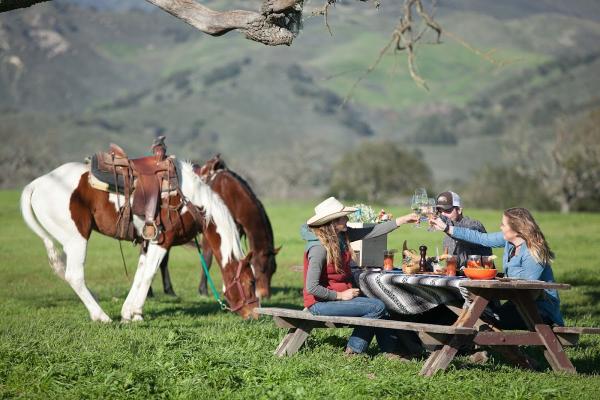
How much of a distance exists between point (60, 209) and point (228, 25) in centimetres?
434

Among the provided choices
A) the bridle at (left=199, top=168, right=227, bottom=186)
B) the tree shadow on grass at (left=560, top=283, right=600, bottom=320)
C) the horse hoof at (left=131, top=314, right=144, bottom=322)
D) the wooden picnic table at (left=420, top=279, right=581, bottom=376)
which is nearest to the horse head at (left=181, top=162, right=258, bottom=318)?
the horse hoof at (left=131, top=314, right=144, bottom=322)

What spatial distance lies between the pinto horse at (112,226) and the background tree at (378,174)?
58769mm

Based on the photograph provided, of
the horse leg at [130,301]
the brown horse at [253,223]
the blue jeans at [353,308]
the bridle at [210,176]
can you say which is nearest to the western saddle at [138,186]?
the horse leg at [130,301]

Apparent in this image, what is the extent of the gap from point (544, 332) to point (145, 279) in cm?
563

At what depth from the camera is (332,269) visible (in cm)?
856

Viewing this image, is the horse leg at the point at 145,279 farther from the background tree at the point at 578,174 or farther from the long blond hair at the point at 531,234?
the background tree at the point at 578,174

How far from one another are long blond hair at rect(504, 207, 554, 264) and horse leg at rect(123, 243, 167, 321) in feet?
16.9

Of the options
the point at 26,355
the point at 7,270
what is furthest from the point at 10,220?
the point at 26,355

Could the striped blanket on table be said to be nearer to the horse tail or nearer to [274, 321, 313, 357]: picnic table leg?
[274, 321, 313, 357]: picnic table leg

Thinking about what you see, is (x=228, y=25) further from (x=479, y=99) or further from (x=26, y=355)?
(x=479, y=99)

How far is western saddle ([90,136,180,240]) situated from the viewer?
11844 mm

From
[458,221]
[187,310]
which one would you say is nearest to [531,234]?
[458,221]

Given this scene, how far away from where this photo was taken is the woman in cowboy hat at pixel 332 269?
27.5 feet

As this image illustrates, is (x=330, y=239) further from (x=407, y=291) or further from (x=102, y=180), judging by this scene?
(x=102, y=180)
